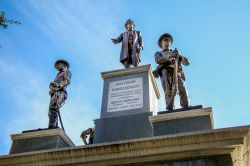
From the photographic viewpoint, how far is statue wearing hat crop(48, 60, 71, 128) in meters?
11.1

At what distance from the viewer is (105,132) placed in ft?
34.7

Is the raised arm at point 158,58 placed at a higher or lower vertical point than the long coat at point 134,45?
lower

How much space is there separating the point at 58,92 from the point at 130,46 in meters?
3.02

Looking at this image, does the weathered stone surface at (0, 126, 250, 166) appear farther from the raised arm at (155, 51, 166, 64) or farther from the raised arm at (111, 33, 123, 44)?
the raised arm at (111, 33, 123, 44)

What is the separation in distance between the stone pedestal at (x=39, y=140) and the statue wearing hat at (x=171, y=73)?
9.92 ft

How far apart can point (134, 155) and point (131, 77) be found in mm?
3486

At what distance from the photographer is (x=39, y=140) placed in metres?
10.5

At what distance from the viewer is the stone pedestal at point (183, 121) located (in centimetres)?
921

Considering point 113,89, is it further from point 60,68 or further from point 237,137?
point 237,137

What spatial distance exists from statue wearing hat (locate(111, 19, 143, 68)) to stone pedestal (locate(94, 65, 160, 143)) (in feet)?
2.44

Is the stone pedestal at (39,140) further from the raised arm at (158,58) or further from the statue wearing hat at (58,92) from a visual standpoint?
the raised arm at (158,58)

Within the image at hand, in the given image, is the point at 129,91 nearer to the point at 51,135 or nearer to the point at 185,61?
the point at 185,61

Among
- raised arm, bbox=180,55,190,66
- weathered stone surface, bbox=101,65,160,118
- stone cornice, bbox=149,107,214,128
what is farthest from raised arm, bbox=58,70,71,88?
raised arm, bbox=180,55,190,66

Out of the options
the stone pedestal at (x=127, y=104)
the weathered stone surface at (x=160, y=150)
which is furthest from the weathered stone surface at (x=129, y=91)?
the weathered stone surface at (x=160, y=150)
